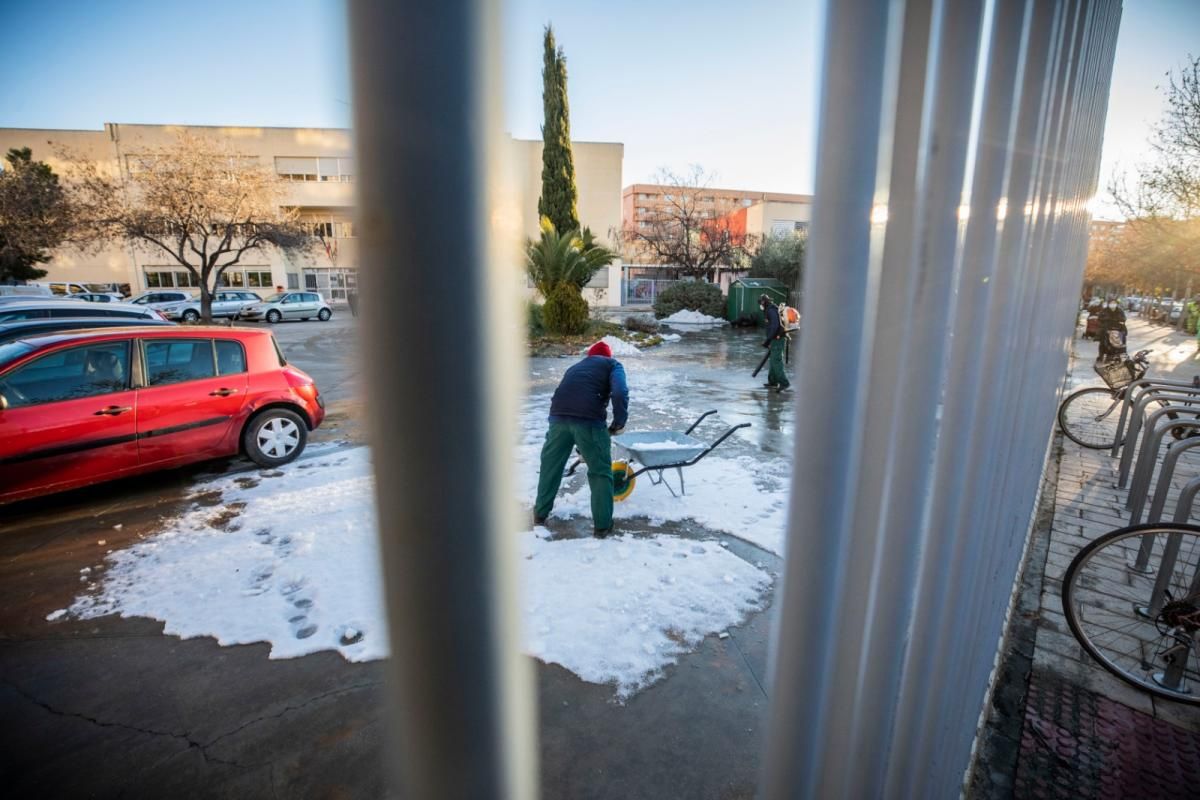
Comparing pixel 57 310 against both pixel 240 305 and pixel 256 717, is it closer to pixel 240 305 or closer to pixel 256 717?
pixel 256 717

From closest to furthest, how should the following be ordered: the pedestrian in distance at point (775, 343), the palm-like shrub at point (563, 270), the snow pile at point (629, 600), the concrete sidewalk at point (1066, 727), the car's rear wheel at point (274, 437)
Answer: the concrete sidewalk at point (1066, 727) < the snow pile at point (629, 600) < the car's rear wheel at point (274, 437) < the pedestrian in distance at point (775, 343) < the palm-like shrub at point (563, 270)

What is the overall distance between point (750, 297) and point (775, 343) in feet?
45.0

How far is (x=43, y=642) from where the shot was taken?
138 inches

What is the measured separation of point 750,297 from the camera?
24.5 m

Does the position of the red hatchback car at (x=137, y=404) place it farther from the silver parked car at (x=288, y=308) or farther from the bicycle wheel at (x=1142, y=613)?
the silver parked car at (x=288, y=308)

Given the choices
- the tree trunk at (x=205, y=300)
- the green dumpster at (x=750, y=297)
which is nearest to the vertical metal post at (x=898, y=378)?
the tree trunk at (x=205, y=300)

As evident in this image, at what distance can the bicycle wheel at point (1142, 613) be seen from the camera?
3.03 metres

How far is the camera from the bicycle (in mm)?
7465

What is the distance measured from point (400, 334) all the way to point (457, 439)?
100mm

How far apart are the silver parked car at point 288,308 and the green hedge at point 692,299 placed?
50.1ft

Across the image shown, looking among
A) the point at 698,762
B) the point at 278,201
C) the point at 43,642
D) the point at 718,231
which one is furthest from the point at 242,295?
the point at 698,762

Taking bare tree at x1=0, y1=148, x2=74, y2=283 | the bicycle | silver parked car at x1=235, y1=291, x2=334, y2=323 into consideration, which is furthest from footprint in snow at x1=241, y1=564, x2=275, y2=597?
silver parked car at x1=235, y1=291, x2=334, y2=323

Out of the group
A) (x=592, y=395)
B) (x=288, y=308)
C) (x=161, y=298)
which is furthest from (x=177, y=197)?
(x=592, y=395)

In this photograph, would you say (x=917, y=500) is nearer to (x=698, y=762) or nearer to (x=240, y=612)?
(x=698, y=762)
